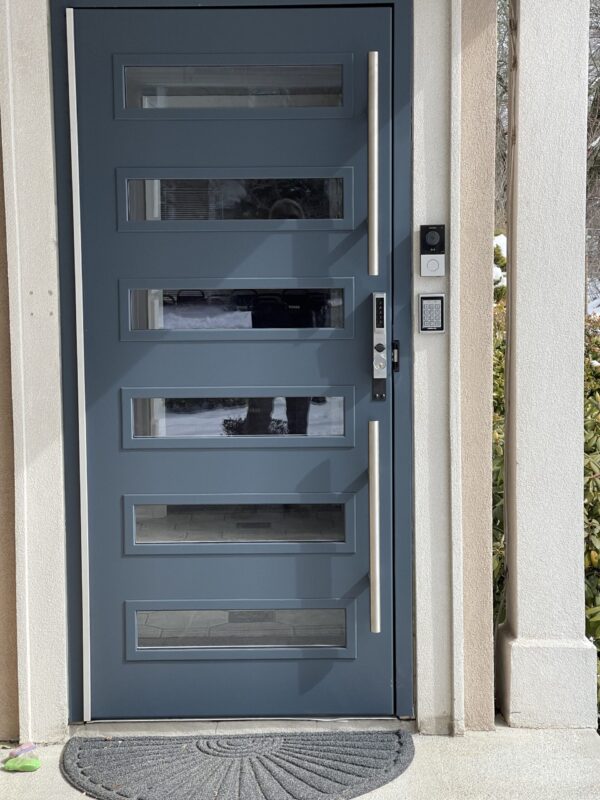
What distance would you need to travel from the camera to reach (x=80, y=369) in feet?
9.73

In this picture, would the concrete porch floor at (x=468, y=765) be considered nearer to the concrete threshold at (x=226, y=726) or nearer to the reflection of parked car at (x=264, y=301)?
the concrete threshold at (x=226, y=726)

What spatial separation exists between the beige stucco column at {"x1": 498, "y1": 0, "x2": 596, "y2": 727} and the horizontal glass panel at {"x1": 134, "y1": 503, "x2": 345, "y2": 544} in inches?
26.4

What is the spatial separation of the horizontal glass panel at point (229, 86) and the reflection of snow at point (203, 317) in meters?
0.65

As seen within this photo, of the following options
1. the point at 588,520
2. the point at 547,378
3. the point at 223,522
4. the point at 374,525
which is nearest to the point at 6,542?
the point at 223,522

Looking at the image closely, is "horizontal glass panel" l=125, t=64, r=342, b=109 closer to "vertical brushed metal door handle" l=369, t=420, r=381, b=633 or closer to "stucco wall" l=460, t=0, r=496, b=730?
"stucco wall" l=460, t=0, r=496, b=730

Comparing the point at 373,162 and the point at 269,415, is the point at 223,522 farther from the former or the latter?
the point at 373,162

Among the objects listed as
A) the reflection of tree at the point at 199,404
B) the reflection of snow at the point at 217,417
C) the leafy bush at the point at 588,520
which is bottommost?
the leafy bush at the point at 588,520

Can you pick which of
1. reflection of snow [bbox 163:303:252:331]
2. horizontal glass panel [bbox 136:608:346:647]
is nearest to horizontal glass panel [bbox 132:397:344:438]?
reflection of snow [bbox 163:303:252:331]

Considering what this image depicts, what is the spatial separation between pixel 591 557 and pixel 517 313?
41.5 inches

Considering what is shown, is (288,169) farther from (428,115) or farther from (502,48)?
(502,48)

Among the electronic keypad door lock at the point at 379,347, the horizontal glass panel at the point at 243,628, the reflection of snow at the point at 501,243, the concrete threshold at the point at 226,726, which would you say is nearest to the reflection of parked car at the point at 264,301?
the electronic keypad door lock at the point at 379,347

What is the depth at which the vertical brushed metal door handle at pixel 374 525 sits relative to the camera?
297 cm

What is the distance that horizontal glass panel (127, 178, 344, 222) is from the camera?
2979 millimetres

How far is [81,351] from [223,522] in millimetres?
734
